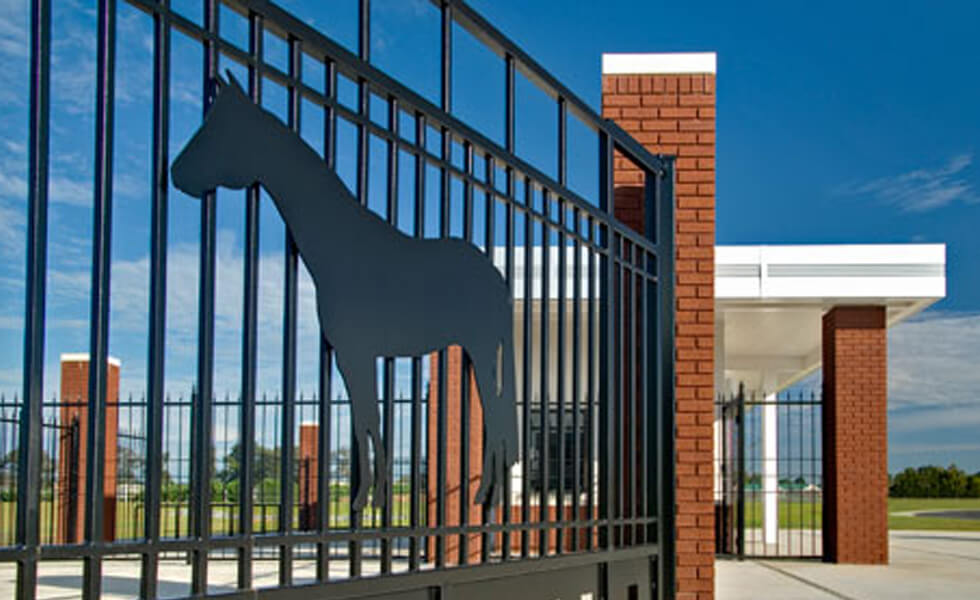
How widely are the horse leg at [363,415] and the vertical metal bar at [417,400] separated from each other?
280 mm

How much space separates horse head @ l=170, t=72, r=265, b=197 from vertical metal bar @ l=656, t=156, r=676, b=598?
3587mm

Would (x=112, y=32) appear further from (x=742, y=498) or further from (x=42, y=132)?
(x=742, y=498)

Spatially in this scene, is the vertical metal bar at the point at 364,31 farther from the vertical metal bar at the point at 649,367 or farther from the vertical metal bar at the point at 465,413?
the vertical metal bar at the point at 649,367

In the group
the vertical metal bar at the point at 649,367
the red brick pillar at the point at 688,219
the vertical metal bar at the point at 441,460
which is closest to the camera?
the vertical metal bar at the point at 441,460

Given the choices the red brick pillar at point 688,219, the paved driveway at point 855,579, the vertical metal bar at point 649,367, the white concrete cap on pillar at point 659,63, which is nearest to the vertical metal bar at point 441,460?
the vertical metal bar at point 649,367

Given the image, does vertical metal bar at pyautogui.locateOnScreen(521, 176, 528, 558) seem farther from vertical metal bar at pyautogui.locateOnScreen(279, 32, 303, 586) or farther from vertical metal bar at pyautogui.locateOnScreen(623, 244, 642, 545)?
vertical metal bar at pyautogui.locateOnScreen(279, 32, 303, 586)

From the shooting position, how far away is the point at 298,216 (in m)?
3.36


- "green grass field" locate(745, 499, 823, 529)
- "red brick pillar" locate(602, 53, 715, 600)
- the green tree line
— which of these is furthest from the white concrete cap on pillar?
the green tree line

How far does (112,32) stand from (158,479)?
1.00 meters

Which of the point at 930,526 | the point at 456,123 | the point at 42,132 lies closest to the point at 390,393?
the point at 456,123

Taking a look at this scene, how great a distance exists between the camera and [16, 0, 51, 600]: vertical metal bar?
8.02ft

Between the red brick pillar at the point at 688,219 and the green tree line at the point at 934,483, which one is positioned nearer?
the red brick pillar at the point at 688,219

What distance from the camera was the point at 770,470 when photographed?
2262 centimetres

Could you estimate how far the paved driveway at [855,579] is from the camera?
13039 mm
